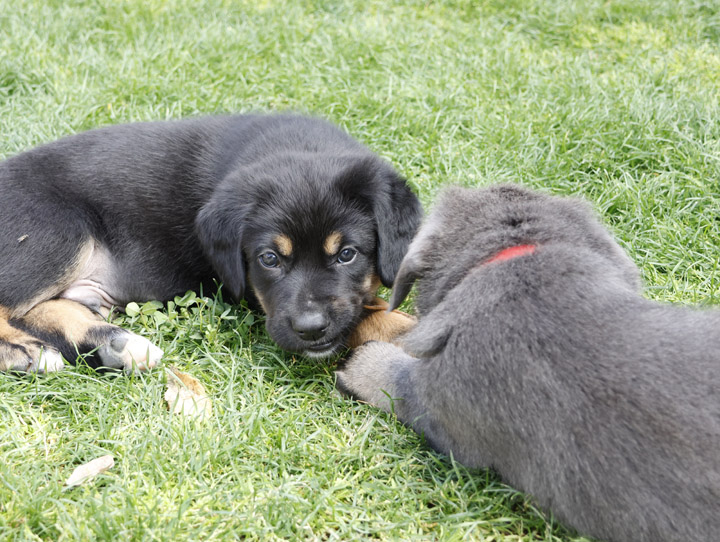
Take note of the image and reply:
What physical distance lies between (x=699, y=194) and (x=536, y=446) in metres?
2.94

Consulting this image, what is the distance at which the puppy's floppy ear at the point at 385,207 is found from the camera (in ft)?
13.2

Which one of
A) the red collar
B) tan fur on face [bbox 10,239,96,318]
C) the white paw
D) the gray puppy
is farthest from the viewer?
tan fur on face [bbox 10,239,96,318]

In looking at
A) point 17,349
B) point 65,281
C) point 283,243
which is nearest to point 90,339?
point 17,349

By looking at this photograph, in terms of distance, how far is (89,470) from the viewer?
127 inches

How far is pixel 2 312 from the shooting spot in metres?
4.14

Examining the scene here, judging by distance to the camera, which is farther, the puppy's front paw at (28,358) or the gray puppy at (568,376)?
the puppy's front paw at (28,358)

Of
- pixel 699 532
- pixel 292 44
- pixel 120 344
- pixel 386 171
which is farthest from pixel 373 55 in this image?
pixel 699 532

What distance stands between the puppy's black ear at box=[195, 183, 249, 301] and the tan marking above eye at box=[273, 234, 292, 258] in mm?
231

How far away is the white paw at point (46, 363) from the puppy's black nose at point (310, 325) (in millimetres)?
1225

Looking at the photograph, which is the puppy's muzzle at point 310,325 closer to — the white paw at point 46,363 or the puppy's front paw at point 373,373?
the puppy's front paw at point 373,373

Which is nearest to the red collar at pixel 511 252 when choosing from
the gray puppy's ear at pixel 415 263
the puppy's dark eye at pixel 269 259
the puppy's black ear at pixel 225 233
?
the gray puppy's ear at pixel 415 263

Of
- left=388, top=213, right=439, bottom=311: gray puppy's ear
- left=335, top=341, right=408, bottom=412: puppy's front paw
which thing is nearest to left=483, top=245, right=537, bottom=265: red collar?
left=388, top=213, right=439, bottom=311: gray puppy's ear

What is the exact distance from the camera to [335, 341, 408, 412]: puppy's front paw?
3705 millimetres

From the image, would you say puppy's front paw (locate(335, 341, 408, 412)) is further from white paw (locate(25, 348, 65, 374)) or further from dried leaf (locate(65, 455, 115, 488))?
white paw (locate(25, 348, 65, 374))
